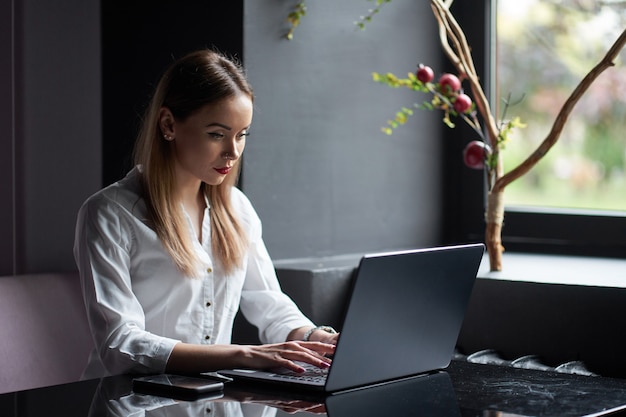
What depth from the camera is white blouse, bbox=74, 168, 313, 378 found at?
1974 mm

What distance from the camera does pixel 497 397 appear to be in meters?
1.63

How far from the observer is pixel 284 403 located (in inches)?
62.6

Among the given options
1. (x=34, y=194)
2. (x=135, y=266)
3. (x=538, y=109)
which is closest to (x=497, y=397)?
(x=135, y=266)

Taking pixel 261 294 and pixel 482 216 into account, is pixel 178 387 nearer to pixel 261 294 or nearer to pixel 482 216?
pixel 261 294

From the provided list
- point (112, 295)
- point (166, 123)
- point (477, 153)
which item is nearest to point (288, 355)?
point (112, 295)

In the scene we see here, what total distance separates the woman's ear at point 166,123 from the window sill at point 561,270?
925 millimetres

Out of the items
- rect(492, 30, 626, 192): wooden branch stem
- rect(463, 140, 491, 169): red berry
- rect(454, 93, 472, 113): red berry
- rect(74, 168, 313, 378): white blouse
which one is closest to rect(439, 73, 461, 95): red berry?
rect(454, 93, 472, 113): red berry

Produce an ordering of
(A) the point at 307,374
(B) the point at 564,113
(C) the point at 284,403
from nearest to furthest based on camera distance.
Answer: (C) the point at 284,403
(A) the point at 307,374
(B) the point at 564,113

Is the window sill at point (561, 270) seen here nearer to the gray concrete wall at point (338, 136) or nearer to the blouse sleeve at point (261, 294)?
the gray concrete wall at point (338, 136)

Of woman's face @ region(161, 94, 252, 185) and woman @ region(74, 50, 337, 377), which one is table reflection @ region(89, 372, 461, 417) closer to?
woman @ region(74, 50, 337, 377)

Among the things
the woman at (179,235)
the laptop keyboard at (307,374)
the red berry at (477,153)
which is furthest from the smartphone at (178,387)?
the red berry at (477,153)

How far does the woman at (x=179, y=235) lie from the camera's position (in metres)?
2.04

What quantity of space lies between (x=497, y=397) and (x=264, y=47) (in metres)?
1.32

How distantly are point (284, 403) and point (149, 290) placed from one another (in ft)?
2.16
